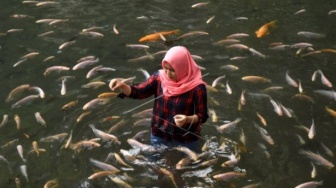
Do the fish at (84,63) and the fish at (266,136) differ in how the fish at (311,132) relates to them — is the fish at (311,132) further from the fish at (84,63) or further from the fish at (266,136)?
the fish at (84,63)

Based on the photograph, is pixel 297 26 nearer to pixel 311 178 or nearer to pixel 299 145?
pixel 299 145

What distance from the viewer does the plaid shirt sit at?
5262 mm

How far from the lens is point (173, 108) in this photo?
5363 millimetres

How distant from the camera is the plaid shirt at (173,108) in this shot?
526cm

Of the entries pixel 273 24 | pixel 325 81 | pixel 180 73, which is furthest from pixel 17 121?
pixel 273 24

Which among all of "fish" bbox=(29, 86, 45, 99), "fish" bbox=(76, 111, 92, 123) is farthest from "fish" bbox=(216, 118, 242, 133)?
"fish" bbox=(29, 86, 45, 99)

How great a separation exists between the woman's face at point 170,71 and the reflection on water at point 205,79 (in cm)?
113

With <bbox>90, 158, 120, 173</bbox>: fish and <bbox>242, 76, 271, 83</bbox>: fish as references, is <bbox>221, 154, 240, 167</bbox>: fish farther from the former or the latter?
<bbox>242, 76, 271, 83</bbox>: fish

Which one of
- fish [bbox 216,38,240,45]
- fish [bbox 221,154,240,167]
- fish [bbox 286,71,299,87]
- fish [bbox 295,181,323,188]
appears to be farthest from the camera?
fish [bbox 216,38,240,45]

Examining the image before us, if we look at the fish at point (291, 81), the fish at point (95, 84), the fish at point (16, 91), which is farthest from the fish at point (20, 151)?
the fish at point (291, 81)

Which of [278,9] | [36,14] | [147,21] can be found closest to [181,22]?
[147,21]

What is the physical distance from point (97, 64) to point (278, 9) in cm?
491

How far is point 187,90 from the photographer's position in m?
5.22

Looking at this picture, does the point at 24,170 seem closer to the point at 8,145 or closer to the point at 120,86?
the point at 8,145
